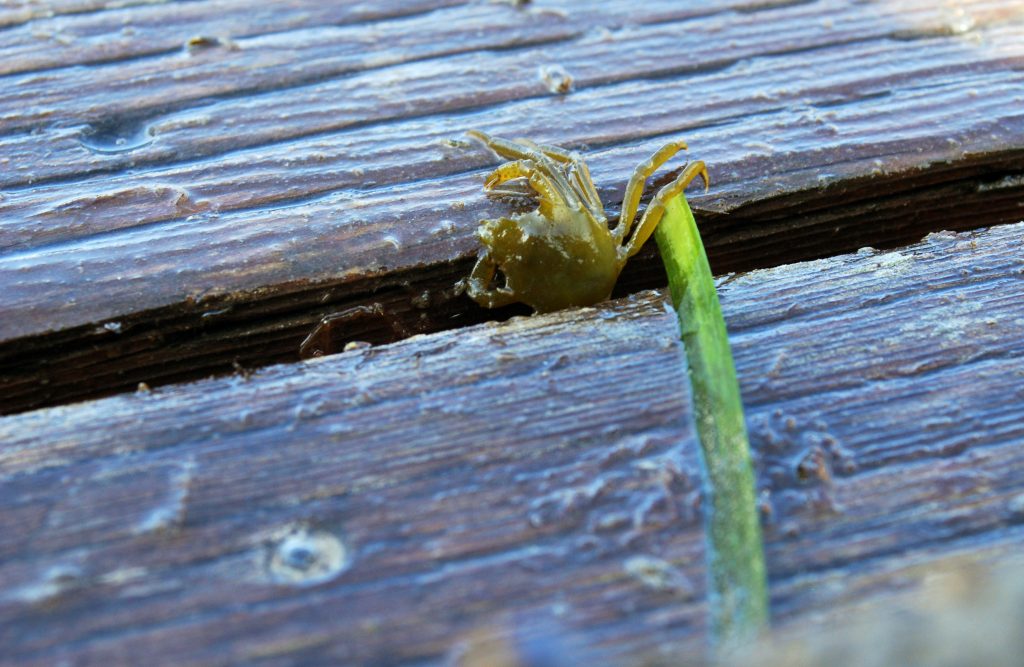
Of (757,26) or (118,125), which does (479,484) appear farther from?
(757,26)

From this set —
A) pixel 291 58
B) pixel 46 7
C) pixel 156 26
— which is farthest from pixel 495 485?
pixel 46 7

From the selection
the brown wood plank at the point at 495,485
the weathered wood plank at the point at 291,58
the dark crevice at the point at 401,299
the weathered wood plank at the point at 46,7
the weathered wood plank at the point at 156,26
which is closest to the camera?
the brown wood plank at the point at 495,485

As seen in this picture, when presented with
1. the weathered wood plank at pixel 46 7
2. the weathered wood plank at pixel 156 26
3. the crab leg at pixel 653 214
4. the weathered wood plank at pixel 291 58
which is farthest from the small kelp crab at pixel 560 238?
the weathered wood plank at pixel 46 7

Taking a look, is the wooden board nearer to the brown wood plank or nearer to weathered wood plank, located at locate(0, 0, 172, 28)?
weathered wood plank, located at locate(0, 0, 172, 28)

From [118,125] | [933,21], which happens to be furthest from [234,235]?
[933,21]

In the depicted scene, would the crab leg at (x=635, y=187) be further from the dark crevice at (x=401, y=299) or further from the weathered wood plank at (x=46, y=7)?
the weathered wood plank at (x=46, y=7)
